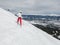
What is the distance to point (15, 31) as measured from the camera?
5258mm

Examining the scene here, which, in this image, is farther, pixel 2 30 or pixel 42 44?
pixel 42 44

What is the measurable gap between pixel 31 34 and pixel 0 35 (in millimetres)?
1020

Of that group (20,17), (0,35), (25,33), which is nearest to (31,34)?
(25,33)

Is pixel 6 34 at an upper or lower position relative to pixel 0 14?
lower

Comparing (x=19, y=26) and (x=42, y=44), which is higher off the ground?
(x=19, y=26)

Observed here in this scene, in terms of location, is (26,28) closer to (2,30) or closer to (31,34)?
(31,34)

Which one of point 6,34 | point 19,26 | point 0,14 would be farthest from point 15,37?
point 0,14

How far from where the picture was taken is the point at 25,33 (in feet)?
17.8

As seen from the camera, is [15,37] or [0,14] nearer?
[15,37]

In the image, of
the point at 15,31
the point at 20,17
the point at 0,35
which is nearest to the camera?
the point at 0,35

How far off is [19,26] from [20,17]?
289 mm

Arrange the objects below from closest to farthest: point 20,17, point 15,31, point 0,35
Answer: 1. point 0,35
2. point 15,31
3. point 20,17

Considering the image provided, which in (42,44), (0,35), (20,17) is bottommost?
(42,44)

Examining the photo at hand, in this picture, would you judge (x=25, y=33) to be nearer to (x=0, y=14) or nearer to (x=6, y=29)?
(x=6, y=29)
